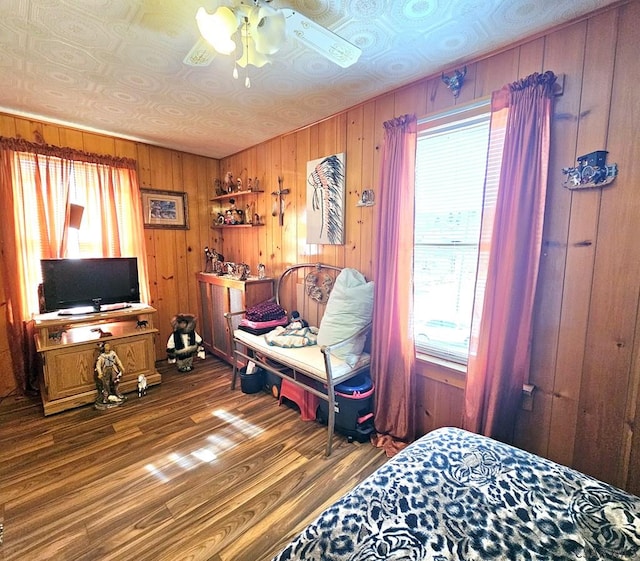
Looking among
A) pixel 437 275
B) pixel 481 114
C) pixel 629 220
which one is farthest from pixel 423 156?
pixel 629 220

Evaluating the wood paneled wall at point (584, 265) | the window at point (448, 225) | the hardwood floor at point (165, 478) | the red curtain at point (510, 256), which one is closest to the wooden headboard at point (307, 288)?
the window at point (448, 225)

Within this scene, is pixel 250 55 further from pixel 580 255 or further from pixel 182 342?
pixel 182 342

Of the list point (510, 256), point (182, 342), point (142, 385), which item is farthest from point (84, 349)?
point (510, 256)

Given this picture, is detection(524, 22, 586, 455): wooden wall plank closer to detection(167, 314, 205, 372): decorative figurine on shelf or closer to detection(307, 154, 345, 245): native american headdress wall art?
detection(307, 154, 345, 245): native american headdress wall art

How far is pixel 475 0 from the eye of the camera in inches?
52.4

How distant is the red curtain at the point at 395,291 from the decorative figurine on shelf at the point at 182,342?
218 cm

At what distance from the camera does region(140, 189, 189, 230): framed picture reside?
3434 mm

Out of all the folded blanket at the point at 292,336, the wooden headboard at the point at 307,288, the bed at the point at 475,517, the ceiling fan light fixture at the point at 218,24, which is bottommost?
the bed at the point at 475,517

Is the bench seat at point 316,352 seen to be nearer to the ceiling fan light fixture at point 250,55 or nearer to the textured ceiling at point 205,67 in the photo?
the textured ceiling at point 205,67

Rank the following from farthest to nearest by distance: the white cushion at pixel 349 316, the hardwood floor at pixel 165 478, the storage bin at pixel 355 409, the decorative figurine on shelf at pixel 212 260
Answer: the decorative figurine on shelf at pixel 212 260
the white cushion at pixel 349 316
the storage bin at pixel 355 409
the hardwood floor at pixel 165 478

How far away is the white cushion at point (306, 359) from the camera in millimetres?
2094

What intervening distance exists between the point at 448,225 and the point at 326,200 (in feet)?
3.51

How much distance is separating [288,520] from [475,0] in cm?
260

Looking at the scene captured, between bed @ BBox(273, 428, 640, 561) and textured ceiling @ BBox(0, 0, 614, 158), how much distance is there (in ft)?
6.46
